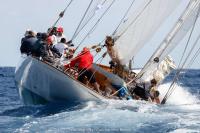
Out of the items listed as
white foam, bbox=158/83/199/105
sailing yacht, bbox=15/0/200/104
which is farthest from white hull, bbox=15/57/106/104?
white foam, bbox=158/83/199/105

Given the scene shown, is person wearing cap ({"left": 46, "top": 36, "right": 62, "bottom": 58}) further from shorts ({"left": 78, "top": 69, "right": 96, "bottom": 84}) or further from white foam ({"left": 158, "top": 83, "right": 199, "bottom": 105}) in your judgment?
white foam ({"left": 158, "top": 83, "right": 199, "bottom": 105})

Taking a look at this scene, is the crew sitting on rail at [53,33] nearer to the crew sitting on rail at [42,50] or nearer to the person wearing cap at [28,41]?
the crew sitting on rail at [42,50]

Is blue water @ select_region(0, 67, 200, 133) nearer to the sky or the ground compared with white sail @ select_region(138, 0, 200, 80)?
nearer to the ground

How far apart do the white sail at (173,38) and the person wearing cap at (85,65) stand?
1864 mm

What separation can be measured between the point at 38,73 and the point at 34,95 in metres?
1.32

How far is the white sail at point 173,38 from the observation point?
20.4 meters

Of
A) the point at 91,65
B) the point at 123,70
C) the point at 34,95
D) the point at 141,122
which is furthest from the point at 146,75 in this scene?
the point at 141,122

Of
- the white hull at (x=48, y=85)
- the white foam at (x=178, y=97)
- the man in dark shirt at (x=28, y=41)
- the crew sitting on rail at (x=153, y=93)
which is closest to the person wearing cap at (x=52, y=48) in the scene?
the man in dark shirt at (x=28, y=41)

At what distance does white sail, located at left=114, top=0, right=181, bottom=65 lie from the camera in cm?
2002

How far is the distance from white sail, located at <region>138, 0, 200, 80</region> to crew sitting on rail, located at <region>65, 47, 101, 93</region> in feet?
6.12

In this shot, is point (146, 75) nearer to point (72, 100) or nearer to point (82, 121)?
point (72, 100)

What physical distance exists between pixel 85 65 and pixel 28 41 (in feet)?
6.35

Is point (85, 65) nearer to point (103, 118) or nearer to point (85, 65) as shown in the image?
point (85, 65)

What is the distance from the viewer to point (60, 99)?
1867 cm
